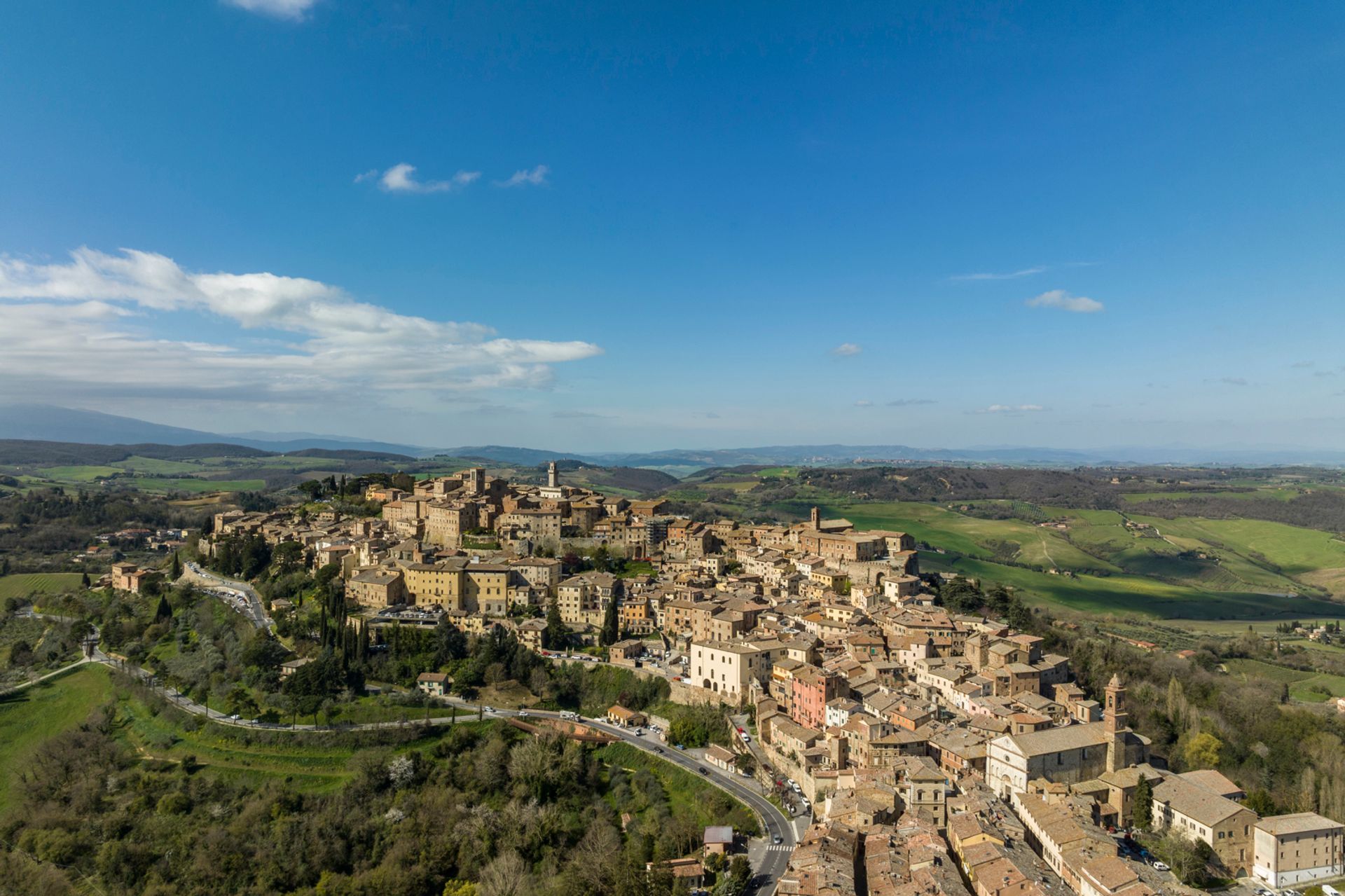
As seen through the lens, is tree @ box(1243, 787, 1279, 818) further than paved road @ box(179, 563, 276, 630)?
No

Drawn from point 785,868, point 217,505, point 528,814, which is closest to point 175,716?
point 528,814

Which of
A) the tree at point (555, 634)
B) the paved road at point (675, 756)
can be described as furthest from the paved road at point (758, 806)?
the tree at point (555, 634)

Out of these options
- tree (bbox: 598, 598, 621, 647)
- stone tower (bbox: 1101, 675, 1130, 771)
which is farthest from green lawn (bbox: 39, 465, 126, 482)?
stone tower (bbox: 1101, 675, 1130, 771)

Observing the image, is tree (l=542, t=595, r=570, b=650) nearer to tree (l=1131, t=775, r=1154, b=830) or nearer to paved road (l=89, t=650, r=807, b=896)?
paved road (l=89, t=650, r=807, b=896)

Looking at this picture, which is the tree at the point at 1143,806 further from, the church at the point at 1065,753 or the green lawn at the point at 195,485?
the green lawn at the point at 195,485

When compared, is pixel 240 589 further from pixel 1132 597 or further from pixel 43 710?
pixel 1132 597

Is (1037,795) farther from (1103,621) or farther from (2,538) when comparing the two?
(2,538)

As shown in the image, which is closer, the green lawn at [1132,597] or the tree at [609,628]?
the tree at [609,628]
